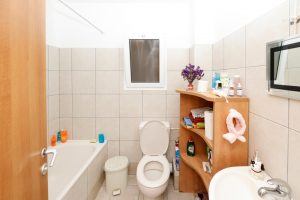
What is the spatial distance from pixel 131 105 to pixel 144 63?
1.83 ft

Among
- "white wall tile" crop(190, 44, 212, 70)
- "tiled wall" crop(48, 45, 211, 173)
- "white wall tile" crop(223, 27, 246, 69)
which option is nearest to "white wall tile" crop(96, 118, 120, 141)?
"tiled wall" crop(48, 45, 211, 173)

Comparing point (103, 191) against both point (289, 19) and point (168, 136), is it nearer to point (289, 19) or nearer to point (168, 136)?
point (168, 136)

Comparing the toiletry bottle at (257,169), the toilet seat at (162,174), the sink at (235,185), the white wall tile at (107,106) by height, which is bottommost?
the toilet seat at (162,174)

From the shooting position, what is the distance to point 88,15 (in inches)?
96.9

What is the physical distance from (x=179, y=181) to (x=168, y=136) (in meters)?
0.52

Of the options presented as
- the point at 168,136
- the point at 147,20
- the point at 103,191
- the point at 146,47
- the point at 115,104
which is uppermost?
the point at 147,20

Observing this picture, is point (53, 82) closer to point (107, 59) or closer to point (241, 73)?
point (107, 59)

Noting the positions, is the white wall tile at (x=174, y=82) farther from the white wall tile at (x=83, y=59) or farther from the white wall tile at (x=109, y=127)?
the white wall tile at (x=83, y=59)

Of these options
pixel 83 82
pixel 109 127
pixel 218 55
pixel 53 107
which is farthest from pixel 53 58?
pixel 218 55

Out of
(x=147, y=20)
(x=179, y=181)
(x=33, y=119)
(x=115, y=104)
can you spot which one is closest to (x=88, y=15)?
(x=147, y=20)

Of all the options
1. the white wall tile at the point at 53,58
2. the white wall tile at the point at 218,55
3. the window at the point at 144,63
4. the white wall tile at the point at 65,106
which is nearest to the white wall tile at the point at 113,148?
the white wall tile at the point at 65,106

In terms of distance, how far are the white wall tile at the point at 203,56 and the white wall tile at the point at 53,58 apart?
1670 mm

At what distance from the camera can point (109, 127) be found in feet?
8.29

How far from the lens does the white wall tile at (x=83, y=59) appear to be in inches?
97.2
